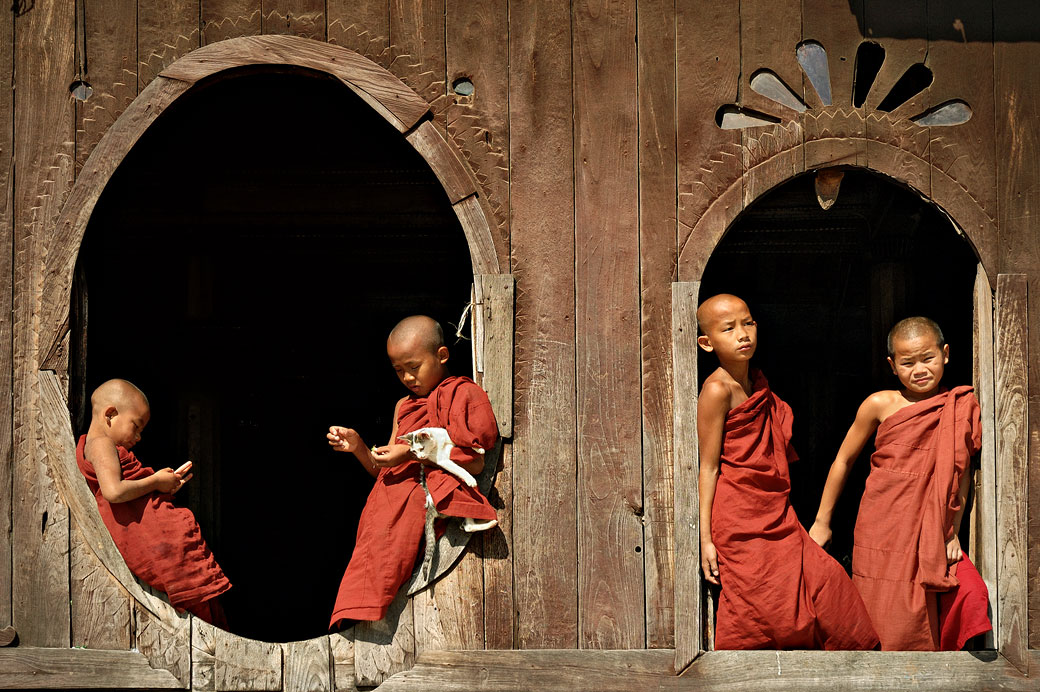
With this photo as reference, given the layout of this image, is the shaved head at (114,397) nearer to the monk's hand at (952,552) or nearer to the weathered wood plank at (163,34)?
the weathered wood plank at (163,34)

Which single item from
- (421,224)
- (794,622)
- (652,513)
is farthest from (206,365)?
(794,622)

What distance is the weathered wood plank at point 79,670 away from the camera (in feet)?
11.5

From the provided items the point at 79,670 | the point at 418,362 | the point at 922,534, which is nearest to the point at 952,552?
the point at 922,534

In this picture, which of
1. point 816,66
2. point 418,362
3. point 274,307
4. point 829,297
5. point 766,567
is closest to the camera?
point 766,567

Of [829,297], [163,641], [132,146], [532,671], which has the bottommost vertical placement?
[532,671]

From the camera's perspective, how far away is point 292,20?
12.0 feet

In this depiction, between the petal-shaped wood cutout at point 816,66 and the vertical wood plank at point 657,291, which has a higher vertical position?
the petal-shaped wood cutout at point 816,66

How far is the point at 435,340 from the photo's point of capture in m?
3.77

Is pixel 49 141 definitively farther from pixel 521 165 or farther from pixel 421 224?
pixel 421 224

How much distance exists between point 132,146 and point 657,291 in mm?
1861

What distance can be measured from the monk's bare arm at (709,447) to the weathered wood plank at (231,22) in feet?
6.57

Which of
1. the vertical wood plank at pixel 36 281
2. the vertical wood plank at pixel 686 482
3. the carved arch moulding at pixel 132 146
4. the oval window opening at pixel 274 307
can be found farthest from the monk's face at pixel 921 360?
the vertical wood plank at pixel 36 281

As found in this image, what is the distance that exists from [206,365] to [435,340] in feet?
7.57

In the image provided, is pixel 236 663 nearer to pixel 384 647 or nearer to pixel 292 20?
pixel 384 647
